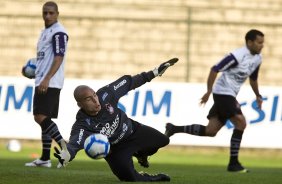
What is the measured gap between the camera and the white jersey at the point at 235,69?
546 inches

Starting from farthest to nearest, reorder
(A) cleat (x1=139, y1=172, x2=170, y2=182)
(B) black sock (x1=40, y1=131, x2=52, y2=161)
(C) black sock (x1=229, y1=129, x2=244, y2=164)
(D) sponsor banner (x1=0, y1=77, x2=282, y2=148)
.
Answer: (D) sponsor banner (x1=0, y1=77, x2=282, y2=148), (C) black sock (x1=229, y1=129, x2=244, y2=164), (B) black sock (x1=40, y1=131, x2=52, y2=161), (A) cleat (x1=139, y1=172, x2=170, y2=182)

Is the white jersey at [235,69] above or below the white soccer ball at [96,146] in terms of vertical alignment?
above

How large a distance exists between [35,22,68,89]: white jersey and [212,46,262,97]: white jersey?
2270 mm

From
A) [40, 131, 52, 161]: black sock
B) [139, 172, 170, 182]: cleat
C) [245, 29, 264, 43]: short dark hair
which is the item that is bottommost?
[40, 131, 52, 161]: black sock

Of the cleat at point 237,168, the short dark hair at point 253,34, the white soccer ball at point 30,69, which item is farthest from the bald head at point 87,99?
the short dark hair at point 253,34

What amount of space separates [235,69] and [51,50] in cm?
266

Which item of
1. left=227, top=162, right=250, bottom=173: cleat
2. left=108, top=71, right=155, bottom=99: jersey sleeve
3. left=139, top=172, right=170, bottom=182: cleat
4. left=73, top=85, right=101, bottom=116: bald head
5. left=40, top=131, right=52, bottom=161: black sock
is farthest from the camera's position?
left=227, top=162, right=250, bottom=173: cleat

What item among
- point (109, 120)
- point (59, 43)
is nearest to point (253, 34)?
point (59, 43)

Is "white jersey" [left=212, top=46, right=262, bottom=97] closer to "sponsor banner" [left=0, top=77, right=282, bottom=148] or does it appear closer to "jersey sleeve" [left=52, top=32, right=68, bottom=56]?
"jersey sleeve" [left=52, top=32, right=68, bottom=56]

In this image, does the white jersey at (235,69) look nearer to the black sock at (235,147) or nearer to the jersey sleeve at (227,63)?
the jersey sleeve at (227,63)

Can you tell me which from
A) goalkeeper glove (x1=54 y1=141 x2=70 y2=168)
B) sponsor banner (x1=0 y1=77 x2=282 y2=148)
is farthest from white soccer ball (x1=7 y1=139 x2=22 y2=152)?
goalkeeper glove (x1=54 y1=141 x2=70 y2=168)

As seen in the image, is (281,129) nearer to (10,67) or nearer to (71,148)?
(10,67)

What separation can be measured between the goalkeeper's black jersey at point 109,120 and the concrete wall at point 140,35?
487 inches

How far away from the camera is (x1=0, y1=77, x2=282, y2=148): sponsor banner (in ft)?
64.4
